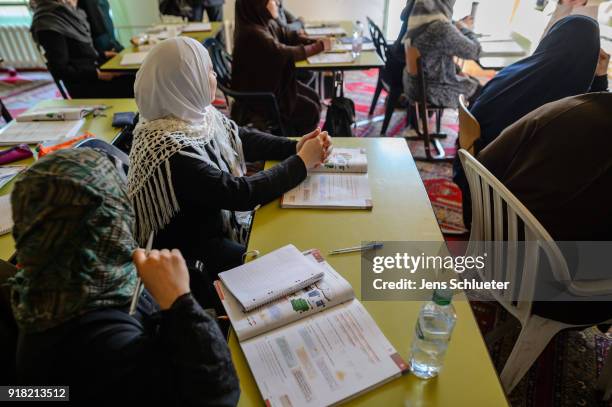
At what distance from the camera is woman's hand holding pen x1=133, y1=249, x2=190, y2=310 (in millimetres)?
652

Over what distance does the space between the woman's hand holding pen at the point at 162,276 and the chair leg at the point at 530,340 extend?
0.95m

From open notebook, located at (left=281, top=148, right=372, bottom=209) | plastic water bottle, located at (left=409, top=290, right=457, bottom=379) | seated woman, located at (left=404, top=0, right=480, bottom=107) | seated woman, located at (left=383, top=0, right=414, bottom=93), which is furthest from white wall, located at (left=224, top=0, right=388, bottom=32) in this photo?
plastic water bottle, located at (left=409, top=290, right=457, bottom=379)

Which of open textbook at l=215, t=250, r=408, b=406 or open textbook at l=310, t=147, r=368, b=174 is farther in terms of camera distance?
open textbook at l=310, t=147, r=368, b=174

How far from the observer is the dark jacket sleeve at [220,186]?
108 centimetres

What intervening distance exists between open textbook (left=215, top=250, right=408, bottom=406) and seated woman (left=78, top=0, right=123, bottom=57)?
10.3 ft

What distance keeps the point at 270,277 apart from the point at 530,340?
792 millimetres

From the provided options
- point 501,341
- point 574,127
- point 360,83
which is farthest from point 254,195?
point 360,83

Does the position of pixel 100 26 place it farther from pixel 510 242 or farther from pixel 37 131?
pixel 510 242

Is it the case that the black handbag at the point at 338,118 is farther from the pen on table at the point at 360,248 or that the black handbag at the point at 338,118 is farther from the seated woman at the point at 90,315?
the seated woman at the point at 90,315

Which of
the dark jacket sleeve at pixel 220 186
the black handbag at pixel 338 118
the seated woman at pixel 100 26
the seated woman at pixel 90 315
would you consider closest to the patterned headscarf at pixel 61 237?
the seated woman at pixel 90 315

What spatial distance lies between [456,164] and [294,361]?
145 cm

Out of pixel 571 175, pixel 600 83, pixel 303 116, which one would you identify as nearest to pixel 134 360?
pixel 571 175

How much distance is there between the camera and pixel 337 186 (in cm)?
122

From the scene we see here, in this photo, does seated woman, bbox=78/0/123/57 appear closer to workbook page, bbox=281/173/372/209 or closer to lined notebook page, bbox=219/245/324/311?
workbook page, bbox=281/173/372/209
